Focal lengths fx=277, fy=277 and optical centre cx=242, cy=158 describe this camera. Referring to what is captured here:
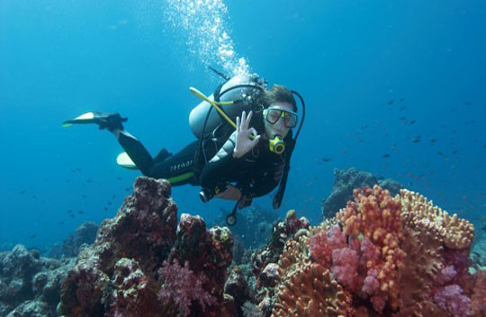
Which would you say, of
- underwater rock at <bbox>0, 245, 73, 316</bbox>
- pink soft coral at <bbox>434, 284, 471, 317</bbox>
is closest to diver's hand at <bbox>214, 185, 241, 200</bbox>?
underwater rock at <bbox>0, 245, 73, 316</bbox>

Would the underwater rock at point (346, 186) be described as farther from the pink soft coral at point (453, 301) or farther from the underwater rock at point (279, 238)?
the pink soft coral at point (453, 301)

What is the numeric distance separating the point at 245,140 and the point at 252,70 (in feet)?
360

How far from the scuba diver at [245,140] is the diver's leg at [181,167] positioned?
17 centimetres

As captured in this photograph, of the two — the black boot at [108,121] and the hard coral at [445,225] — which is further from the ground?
the black boot at [108,121]

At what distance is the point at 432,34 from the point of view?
371ft

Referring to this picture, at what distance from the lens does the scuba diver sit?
18.0ft

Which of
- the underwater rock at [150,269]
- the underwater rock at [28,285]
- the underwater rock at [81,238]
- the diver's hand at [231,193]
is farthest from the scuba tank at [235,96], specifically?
the underwater rock at [81,238]

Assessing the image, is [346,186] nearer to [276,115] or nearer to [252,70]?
[276,115]

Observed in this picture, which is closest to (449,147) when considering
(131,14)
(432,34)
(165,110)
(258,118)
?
(432,34)

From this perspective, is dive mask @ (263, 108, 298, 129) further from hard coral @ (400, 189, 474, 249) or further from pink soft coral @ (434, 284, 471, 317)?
pink soft coral @ (434, 284, 471, 317)

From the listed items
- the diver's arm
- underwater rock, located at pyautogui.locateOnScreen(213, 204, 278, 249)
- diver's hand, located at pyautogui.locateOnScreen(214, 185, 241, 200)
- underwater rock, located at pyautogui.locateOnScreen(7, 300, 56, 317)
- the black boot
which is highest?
underwater rock, located at pyautogui.locateOnScreen(213, 204, 278, 249)

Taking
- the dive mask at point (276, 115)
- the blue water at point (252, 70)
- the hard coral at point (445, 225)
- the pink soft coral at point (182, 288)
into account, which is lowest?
the pink soft coral at point (182, 288)

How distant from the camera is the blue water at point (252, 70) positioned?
8444 centimetres

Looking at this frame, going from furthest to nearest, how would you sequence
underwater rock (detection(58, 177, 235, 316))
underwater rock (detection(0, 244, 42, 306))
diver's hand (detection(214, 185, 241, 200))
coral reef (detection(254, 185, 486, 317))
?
1. underwater rock (detection(0, 244, 42, 306))
2. diver's hand (detection(214, 185, 241, 200))
3. underwater rock (detection(58, 177, 235, 316))
4. coral reef (detection(254, 185, 486, 317))
